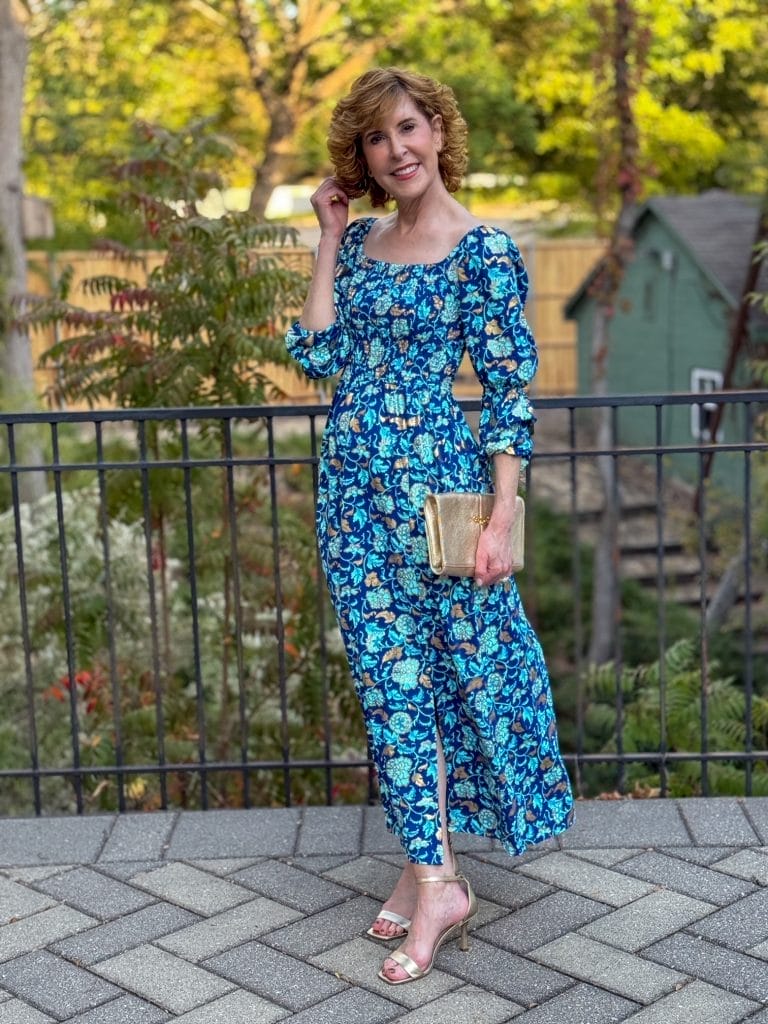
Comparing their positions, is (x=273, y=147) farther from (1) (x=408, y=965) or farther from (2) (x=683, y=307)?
(1) (x=408, y=965)

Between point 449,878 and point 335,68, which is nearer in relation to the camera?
point 449,878

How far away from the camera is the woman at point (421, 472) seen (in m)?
3.00

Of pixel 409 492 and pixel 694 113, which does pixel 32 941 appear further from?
pixel 694 113

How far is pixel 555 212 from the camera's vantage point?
88.7 feet

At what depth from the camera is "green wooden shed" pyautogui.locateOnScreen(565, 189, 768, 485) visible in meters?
18.9

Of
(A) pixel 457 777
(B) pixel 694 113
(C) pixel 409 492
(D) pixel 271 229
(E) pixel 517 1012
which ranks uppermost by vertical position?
(B) pixel 694 113

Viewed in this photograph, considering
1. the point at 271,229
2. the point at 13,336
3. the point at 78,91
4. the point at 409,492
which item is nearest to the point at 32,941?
the point at 409,492

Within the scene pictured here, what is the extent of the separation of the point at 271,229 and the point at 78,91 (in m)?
16.1

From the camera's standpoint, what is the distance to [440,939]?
3.14 meters

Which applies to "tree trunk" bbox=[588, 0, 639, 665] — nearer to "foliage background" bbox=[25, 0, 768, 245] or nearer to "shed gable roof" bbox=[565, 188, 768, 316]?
"foliage background" bbox=[25, 0, 768, 245]

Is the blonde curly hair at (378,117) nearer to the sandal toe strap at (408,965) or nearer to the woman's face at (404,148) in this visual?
the woman's face at (404,148)

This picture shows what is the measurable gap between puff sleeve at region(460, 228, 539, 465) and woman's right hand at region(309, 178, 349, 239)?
41 centimetres

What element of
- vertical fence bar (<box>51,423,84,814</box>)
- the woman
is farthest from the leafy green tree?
the woman

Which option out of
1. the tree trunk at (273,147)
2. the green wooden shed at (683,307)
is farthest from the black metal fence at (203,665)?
the tree trunk at (273,147)
